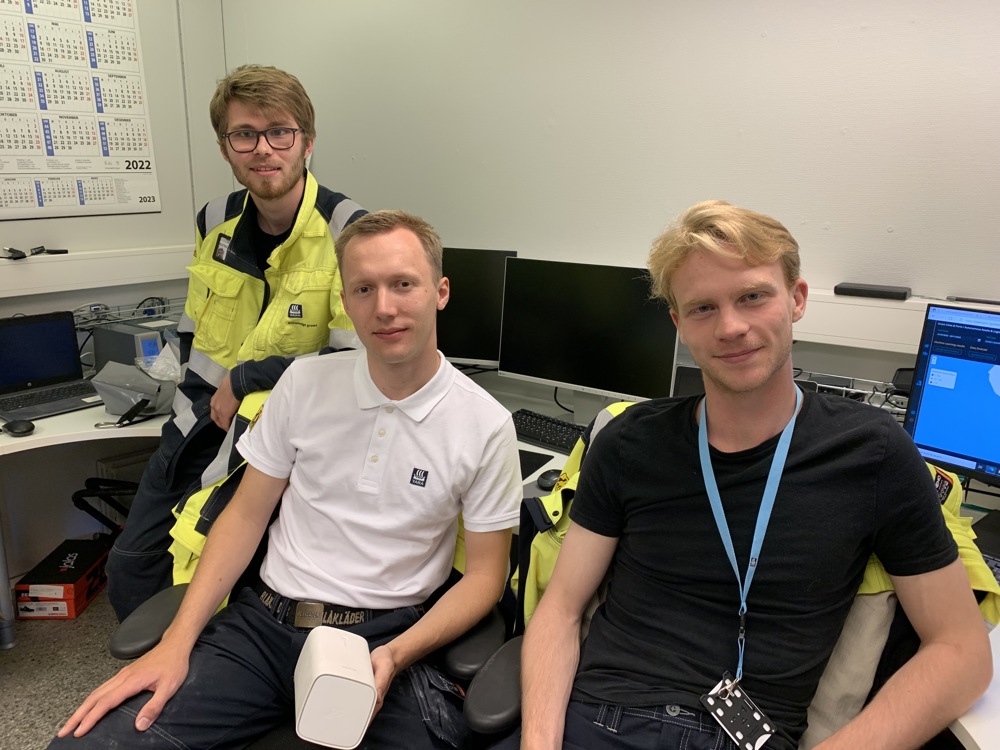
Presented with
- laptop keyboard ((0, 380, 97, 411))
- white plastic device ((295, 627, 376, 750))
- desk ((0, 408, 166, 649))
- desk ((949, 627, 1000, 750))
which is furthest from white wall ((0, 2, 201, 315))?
desk ((949, 627, 1000, 750))

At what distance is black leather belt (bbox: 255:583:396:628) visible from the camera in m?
1.46

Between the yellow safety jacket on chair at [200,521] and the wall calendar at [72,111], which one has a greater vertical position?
the wall calendar at [72,111]

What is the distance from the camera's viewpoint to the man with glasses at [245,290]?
6.29 ft

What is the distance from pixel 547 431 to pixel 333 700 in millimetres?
1251

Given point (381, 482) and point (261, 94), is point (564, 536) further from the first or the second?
point (261, 94)

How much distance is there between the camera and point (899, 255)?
6.54ft

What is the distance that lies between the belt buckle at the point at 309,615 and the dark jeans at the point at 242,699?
2 cm

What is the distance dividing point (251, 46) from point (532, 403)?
7.08ft

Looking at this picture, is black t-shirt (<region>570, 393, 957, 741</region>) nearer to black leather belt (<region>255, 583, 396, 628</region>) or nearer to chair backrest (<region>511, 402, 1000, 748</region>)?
chair backrest (<region>511, 402, 1000, 748</region>)

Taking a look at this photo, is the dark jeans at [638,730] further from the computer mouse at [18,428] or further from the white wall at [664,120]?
the computer mouse at [18,428]

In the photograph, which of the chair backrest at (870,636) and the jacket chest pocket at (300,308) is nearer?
the chair backrest at (870,636)

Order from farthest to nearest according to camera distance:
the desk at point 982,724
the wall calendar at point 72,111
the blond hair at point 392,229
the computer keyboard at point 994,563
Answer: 1. the wall calendar at point 72,111
2. the blond hair at point 392,229
3. the computer keyboard at point 994,563
4. the desk at point 982,724

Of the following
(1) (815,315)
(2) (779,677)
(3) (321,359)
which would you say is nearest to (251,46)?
(3) (321,359)

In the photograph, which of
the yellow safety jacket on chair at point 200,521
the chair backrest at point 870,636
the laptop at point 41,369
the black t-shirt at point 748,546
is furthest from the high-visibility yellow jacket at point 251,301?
the chair backrest at point 870,636
